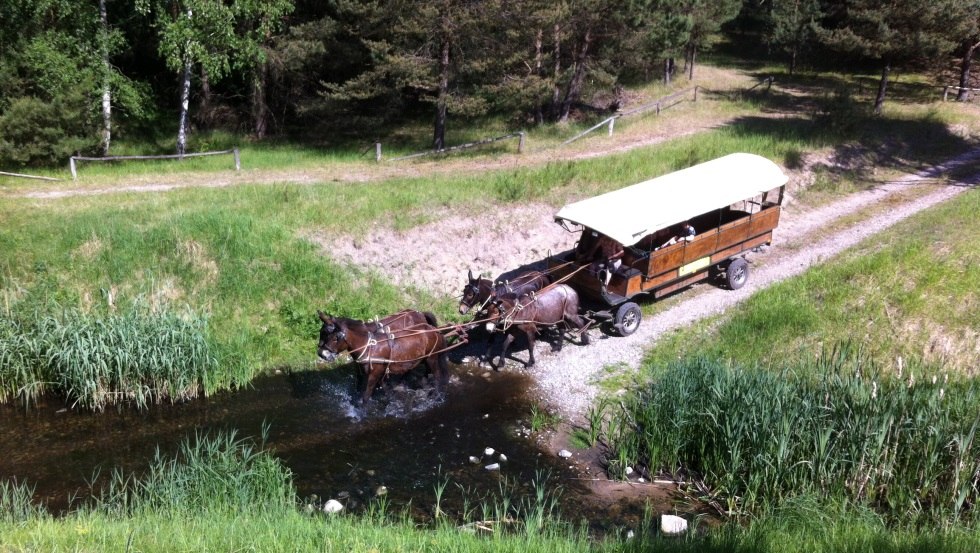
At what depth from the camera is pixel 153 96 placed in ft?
96.5

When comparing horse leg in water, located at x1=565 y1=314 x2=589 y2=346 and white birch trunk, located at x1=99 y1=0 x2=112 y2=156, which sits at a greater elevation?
white birch trunk, located at x1=99 y1=0 x2=112 y2=156

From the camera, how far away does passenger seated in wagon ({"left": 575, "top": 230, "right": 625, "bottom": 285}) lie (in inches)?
621

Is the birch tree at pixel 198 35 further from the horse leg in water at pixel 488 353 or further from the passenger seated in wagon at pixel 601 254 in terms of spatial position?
the passenger seated in wagon at pixel 601 254

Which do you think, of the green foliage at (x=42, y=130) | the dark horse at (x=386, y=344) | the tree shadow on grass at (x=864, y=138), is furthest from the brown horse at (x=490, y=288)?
the green foliage at (x=42, y=130)

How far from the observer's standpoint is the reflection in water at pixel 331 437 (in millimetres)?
11594

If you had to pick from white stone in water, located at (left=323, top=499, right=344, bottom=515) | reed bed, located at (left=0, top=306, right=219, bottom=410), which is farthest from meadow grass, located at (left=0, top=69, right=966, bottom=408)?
white stone in water, located at (left=323, top=499, right=344, bottom=515)

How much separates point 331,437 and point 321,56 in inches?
767

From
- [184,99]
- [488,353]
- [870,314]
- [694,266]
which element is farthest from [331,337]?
[184,99]

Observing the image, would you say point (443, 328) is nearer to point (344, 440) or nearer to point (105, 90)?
point (344, 440)

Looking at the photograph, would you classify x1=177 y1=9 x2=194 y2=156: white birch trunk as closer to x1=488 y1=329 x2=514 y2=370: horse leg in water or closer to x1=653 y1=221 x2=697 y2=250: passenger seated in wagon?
x1=488 y1=329 x2=514 y2=370: horse leg in water

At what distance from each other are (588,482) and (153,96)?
2511 centimetres

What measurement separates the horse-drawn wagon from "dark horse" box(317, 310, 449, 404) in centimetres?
333

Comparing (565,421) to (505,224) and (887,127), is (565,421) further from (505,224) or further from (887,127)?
(887,127)

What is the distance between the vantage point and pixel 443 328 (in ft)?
47.1
